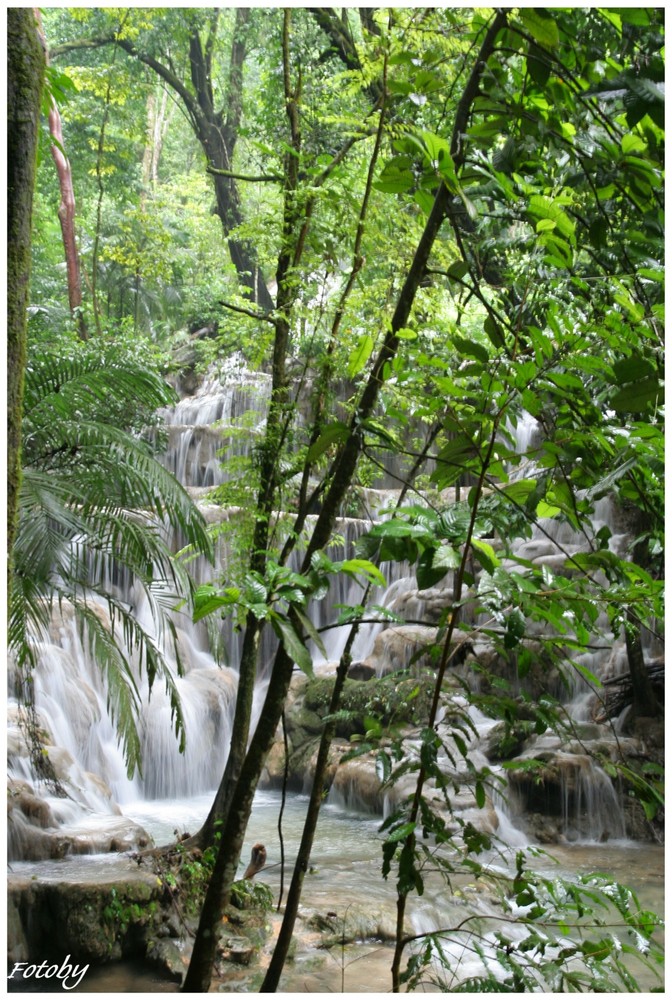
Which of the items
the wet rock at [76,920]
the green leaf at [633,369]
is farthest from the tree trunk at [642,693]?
the green leaf at [633,369]

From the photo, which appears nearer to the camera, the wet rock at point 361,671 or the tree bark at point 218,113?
the wet rock at point 361,671

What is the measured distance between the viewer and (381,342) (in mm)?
2951

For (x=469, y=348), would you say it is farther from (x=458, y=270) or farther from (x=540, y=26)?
(x=540, y=26)

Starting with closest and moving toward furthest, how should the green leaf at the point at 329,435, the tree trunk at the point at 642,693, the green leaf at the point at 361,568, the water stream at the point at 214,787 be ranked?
Answer: the green leaf at the point at 361,568
the green leaf at the point at 329,435
the water stream at the point at 214,787
the tree trunk at the point at 642,693

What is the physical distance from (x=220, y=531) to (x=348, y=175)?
158 cm

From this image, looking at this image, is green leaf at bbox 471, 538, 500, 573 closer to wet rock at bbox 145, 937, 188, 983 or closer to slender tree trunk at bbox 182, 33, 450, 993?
slender tree trunk at bbox 182, 33, 450, 993

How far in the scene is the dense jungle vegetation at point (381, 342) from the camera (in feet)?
3.81

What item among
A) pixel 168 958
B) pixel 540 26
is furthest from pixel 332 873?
pixel 540 26

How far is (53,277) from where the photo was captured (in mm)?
7910

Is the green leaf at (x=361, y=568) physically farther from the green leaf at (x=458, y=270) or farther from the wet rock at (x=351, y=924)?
the wet rock at (x=351, y=924)

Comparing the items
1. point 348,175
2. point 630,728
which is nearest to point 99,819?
point 348,175

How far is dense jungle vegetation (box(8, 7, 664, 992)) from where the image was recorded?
1.16 meters

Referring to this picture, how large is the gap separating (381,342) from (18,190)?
1.96 metres
